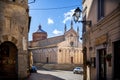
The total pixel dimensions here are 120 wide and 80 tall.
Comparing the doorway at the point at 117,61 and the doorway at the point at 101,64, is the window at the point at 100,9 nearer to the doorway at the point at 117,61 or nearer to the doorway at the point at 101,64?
the doorway at the point at 101,64

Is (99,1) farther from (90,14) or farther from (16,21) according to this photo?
(16,21)

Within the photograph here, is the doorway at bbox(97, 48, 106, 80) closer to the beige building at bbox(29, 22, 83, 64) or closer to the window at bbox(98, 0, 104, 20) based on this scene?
the window at bbox(98, 0, 104, 20)

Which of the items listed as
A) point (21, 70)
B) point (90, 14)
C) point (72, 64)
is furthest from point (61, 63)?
point (90, 14)

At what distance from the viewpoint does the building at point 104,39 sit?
35.1 feet

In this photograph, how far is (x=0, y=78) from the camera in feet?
64.2

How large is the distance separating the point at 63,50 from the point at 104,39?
54023mm

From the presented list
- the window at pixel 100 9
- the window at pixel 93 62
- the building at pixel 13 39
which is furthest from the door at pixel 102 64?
the building at pixel 13 39

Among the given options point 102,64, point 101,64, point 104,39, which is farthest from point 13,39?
point 104,39

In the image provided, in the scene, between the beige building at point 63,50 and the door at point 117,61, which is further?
the beige building at point 63,50

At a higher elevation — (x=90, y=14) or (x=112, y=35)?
(x=90, y=14)

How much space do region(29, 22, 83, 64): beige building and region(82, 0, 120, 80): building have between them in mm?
48567

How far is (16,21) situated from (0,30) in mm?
1868

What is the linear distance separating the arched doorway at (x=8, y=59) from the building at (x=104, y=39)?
7123mm

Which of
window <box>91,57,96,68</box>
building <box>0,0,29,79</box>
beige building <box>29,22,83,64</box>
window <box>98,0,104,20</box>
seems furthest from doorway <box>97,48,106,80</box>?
beige building <box>29,22,83,64</box>
